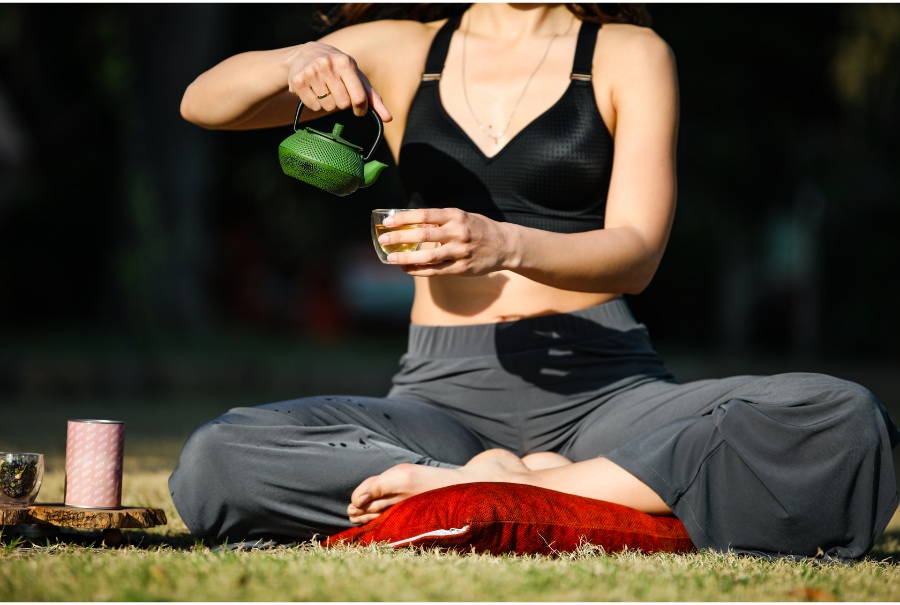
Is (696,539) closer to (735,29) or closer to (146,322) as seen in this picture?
(146,322)

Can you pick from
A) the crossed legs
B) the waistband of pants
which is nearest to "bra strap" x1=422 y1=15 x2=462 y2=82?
the waistband of pants

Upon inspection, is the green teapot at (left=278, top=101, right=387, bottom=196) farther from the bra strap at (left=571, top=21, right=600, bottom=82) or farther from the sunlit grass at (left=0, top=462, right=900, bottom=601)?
the sunlit grass at (left=0, top=462, right=900, bottom=601)

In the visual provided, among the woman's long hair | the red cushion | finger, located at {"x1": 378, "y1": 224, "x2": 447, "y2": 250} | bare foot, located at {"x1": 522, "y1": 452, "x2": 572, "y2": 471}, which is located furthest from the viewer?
the woman's long hair

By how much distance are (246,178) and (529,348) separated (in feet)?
51.5

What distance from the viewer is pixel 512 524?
111 inches

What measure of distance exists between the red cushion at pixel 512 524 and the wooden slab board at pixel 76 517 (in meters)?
0.51

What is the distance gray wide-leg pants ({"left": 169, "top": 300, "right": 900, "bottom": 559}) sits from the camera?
114 inches

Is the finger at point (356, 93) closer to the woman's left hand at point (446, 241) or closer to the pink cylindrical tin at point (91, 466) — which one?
the woman's left hand at point (446, 241)

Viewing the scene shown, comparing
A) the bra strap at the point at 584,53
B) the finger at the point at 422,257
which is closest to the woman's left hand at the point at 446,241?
the finger at the point at 422,257

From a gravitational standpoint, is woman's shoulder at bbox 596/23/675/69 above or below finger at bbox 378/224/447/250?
above

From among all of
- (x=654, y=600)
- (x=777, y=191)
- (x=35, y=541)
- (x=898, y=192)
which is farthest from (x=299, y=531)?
(x=777, y=191)

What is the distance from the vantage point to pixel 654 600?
229cm

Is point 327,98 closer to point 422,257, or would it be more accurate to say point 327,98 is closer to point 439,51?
point 422,257

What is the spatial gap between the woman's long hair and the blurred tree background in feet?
21.4
